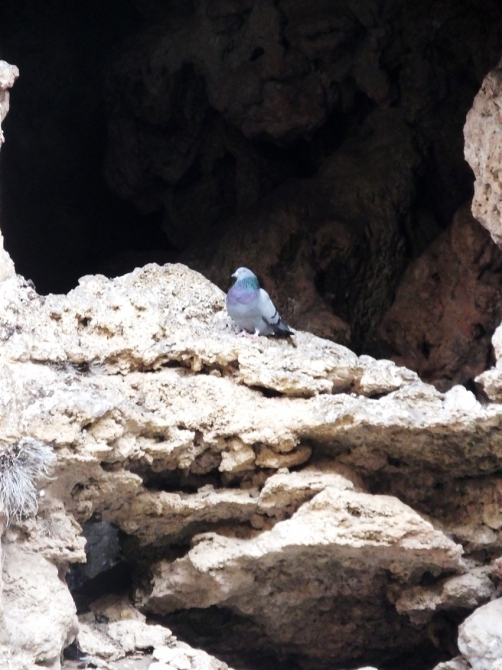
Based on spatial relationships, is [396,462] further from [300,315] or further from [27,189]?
[27,189]

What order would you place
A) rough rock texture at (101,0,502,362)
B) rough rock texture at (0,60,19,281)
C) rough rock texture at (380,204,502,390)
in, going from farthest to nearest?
1. rough rock texture at (101,0,502,362)
2. rough rock texture at (380,204,502,390)
3. rough rock texture at (0,60,19,281)

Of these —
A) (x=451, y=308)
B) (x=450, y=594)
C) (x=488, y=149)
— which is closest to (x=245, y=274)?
(x=488, y=149)

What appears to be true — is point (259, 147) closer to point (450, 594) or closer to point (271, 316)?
point (271, 316)

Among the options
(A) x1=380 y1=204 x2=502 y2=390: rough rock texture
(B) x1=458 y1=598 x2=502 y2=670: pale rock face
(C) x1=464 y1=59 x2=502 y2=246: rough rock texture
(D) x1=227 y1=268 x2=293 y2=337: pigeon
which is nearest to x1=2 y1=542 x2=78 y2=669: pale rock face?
(D) x1=227 y1=268 x2=293 y2=337: pigeon

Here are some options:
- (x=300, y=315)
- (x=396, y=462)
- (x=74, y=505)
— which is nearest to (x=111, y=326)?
(x=74, y=505)

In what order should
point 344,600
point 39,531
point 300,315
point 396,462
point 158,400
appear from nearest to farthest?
point 39,531 < point 158,400 < point 396,462 < point 344,600 < point 300,315

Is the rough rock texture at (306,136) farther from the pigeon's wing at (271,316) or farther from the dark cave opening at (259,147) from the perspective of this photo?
the pigeon's wing at (271,316)

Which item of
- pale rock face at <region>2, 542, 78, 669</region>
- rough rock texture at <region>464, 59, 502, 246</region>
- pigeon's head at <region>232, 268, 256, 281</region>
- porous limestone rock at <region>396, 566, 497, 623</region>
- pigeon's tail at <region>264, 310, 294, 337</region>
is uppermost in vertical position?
rough rock texture at <region>464, 59, 502, 246</region>

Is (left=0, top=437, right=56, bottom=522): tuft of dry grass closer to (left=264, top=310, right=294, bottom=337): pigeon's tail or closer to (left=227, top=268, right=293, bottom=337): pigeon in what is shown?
(left=227, top=268, right=293, bottom=337): pigeon

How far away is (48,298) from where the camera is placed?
525cm

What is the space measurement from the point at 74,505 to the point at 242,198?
15.8ft

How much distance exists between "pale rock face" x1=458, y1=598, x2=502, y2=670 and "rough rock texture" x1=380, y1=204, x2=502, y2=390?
3107 millimetres

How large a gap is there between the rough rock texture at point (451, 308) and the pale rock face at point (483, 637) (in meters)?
3.11

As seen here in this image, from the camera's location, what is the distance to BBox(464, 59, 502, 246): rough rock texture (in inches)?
215
